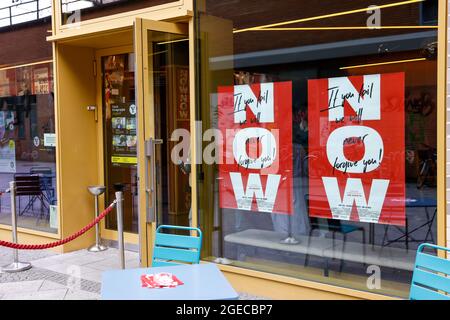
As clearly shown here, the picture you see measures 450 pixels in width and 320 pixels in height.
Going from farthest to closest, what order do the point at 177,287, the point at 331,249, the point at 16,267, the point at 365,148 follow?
1. the point at 16,267
2. the point at 331,249
3. the point at 365,148
4. the point at 177,287

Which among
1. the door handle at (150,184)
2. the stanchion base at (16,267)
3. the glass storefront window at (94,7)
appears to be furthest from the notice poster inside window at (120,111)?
the stanchion base at (16,267)

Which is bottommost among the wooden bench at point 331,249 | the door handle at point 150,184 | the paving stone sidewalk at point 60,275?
the paving stone sidewalk at point 60,275

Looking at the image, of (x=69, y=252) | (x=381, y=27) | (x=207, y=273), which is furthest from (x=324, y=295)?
(x=69, y=252)

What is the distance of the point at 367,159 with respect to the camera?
13.6ft

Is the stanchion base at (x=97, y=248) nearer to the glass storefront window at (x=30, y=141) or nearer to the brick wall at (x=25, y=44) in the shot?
the glass storefront window at (x=30, y=141)

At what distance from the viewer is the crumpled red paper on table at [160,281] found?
2.79 m

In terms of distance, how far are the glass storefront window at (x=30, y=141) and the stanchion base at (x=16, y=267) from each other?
0.87 metres

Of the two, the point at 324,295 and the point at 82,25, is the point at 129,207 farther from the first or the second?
the point at 324,295

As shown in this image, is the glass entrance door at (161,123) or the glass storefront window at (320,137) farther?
the glass entrance door at (161,123)

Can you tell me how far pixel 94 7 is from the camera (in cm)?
600

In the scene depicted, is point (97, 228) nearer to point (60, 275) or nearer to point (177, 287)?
point (60, 275)

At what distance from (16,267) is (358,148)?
3.94 meters

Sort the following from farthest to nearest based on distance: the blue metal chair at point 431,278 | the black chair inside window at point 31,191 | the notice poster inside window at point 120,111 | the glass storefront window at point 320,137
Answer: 1. the black chair inside window at point 31,191
2. the notice poster inside window at point 120,111
3. the glass storefront window at point 320,137
4. the blue metal chair at point 431,278

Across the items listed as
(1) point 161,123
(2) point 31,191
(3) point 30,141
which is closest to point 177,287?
(1) point 161,123
